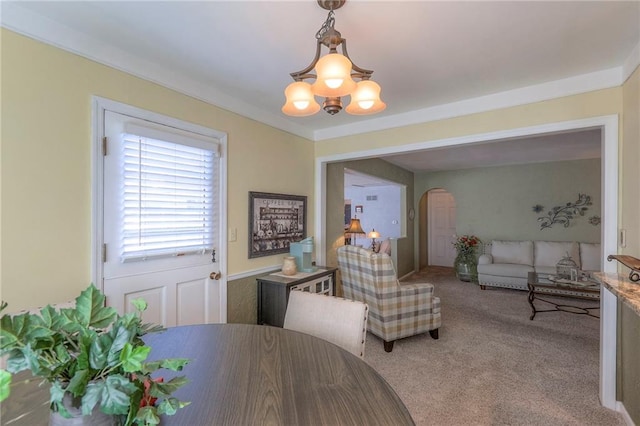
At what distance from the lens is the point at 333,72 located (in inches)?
45.7

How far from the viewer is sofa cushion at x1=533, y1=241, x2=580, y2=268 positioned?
504cm

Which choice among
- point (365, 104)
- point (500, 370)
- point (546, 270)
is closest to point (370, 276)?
point (500, 370)

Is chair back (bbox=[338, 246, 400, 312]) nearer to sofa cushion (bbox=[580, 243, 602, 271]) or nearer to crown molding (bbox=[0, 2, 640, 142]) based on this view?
crown molding (bbox=[0, 2, 640, 142])

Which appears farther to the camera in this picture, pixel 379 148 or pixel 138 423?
pixel 379 148

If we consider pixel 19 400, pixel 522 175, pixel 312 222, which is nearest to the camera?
pixel 19 400

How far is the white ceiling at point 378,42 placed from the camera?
4.77 ft

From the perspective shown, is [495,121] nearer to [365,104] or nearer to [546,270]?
[365,104]

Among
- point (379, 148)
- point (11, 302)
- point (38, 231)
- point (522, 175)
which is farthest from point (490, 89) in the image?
point (522, 175)

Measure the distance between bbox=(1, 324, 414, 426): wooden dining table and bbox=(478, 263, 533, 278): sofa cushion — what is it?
5.03m

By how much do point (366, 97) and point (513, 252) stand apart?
18.1 feet

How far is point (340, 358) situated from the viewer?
1.11 metres

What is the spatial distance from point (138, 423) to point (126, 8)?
1817 mm

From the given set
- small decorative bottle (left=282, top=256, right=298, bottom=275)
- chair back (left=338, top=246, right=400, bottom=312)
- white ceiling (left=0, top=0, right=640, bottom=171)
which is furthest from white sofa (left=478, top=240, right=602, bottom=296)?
small decorative bottle (left=282, top=256, right=298, bottom=275)

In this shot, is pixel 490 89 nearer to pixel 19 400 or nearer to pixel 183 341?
pixel 183 341
